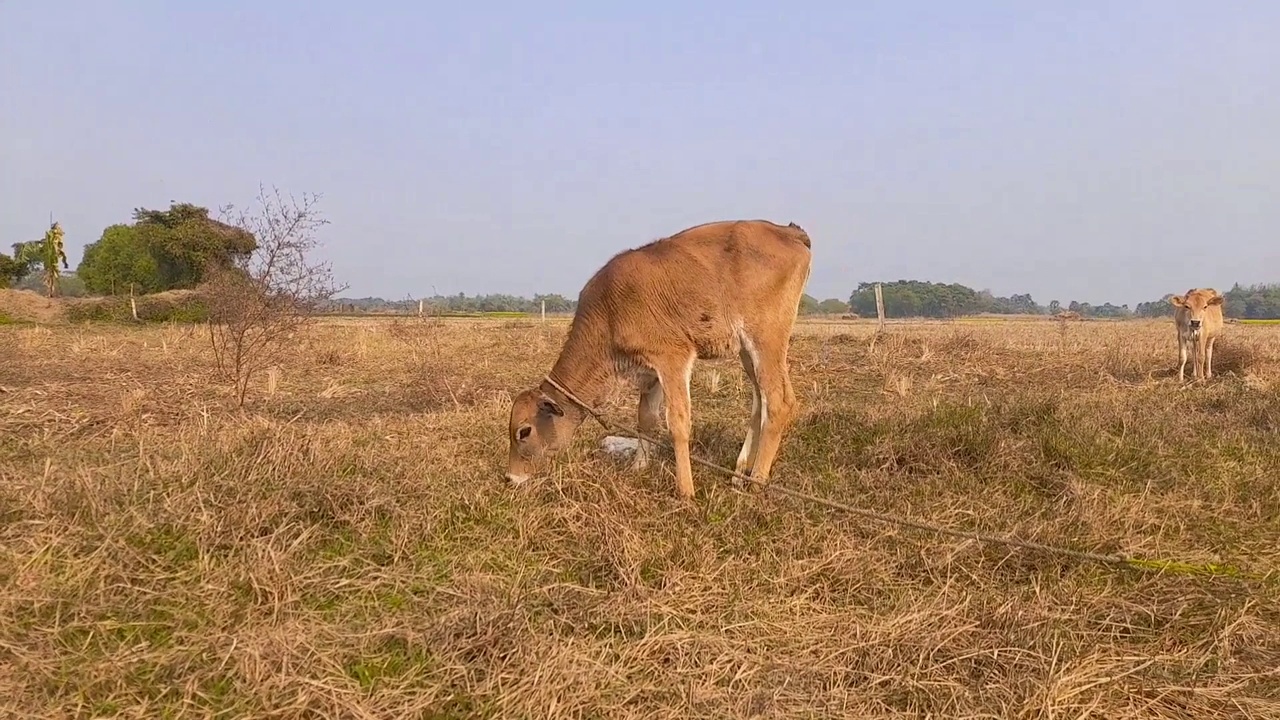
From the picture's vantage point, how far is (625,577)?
4449 mm

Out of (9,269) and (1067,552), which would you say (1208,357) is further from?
(9,269)

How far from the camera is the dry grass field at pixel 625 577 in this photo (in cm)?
334

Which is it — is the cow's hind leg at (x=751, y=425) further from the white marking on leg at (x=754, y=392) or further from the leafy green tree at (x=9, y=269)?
the leafy green tree at (x=9, y=269)

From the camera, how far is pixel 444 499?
215 inches

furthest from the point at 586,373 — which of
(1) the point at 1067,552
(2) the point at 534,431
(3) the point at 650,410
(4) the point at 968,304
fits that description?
(4) the point at 968,304

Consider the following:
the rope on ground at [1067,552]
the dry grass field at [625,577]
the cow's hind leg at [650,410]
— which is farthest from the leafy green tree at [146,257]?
the rope on ground at [1067,552]

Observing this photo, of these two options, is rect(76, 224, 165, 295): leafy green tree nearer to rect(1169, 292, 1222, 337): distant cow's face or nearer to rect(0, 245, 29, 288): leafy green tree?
rect(0, 245, 29, 288): leafy green tree

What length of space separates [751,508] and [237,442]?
4.03 m

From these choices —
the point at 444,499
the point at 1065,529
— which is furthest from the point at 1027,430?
the point at 444,499

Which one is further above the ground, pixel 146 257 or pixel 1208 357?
pixel 146 257

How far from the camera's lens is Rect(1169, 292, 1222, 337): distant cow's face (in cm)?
1527

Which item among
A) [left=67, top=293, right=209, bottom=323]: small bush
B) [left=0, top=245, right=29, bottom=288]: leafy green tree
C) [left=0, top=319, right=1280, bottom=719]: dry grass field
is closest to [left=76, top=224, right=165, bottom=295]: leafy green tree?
[left=0, top=245, right=29, bottom=288]: leafy green tree

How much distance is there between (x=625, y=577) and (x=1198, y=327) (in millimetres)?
15946

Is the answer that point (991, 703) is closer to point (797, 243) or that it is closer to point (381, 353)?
point (797, 243)
